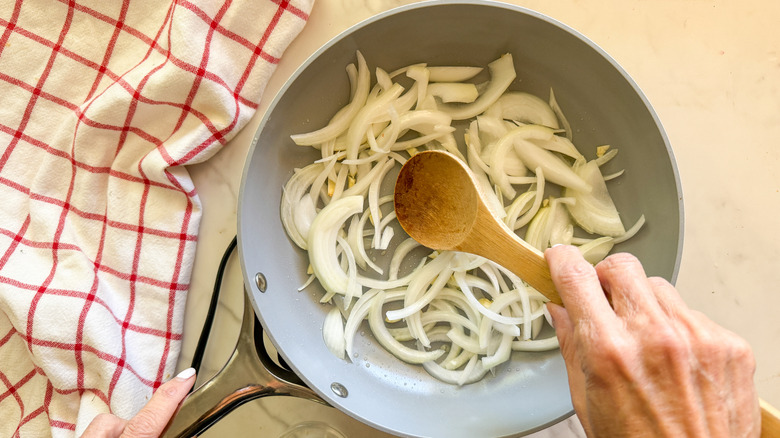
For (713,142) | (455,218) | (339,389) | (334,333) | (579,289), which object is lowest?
(339,389)

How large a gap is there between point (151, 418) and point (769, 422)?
1.05 metres

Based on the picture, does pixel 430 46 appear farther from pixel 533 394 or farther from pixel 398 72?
pixel 533 394

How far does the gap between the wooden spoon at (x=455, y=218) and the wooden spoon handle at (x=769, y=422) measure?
1.12 ft

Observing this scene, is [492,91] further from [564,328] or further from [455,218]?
[564,328]

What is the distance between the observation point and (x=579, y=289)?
819 millimetres

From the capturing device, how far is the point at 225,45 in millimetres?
1188

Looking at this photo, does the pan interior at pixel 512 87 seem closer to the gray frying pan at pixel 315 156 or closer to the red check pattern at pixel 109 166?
the gray frying pan at pixel 315 156

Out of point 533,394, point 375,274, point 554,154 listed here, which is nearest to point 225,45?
point 375,274

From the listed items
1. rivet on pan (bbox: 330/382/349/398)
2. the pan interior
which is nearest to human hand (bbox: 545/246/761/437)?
the pan interior

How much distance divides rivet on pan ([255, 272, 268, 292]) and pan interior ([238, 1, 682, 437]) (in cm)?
1

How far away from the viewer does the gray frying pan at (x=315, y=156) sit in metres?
1.05

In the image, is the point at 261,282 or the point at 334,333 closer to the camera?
the point at 261,282

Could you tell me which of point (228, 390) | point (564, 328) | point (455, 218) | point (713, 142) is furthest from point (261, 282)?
point (713, 142)

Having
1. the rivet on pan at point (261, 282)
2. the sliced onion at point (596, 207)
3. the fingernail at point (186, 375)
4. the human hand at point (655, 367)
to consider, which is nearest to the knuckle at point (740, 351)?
the human hand at point (655, 367)
